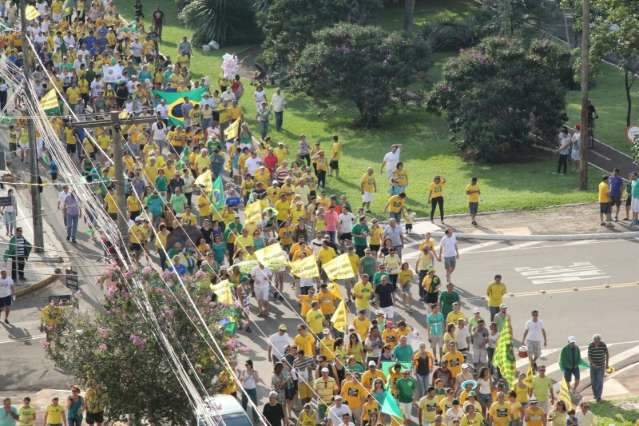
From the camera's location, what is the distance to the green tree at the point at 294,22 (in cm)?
5225

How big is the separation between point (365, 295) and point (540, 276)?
5.91 m

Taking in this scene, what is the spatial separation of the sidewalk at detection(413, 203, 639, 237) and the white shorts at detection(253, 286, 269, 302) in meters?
6.93

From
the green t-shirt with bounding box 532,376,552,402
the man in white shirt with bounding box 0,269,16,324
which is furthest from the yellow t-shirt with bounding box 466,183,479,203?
the green t-shirt with bounding box 532,376,552,402

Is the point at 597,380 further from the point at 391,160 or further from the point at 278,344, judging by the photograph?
the point at 391,160

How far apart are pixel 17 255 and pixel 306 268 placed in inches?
300

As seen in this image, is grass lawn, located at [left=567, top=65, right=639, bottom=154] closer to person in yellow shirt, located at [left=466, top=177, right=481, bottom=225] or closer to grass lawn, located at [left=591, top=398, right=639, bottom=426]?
person in yellow shirt, located at [left=466, top=177, right=481, bottom=225]

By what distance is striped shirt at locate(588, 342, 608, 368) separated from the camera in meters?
28.4

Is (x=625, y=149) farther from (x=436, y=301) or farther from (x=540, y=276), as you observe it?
(x=436, y=301)

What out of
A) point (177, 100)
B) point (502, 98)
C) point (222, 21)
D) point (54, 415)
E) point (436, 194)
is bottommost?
point (54, 415)

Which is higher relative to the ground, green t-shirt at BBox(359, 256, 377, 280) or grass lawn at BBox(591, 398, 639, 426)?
green t-shirt at BBox(359, 256, 377, 280)

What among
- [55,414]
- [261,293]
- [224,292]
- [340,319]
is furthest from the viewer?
[261,293]

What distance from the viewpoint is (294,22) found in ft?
172

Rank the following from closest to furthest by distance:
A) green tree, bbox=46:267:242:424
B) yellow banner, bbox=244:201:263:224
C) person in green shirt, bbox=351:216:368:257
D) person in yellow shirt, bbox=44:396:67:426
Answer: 1. green tree, bbox=46:267:242:424
2. person in yellow shirt, bbox=44:396:67:426
3. yellow banner, bbox=244:201:263:224
4. person in green shirt, bbox=351:216:368:257

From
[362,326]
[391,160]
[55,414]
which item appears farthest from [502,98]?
[55,414]
